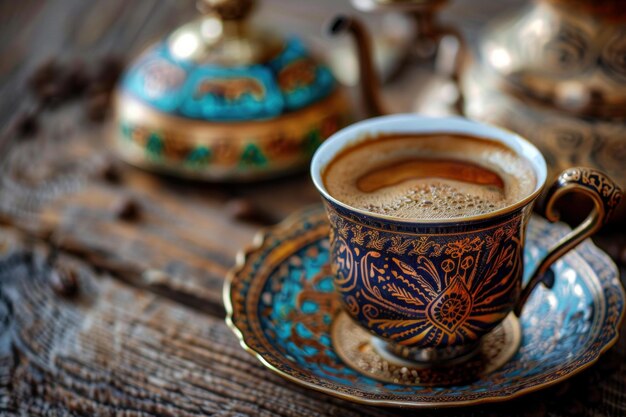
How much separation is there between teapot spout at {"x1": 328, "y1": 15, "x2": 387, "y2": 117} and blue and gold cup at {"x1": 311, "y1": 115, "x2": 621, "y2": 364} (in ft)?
1.00

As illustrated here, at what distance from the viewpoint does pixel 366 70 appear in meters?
1.03

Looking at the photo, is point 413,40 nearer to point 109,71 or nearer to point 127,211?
point 127,211

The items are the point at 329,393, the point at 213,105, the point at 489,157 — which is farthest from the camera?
the point at 213,105

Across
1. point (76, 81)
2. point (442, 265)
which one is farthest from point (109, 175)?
point (442, 265)

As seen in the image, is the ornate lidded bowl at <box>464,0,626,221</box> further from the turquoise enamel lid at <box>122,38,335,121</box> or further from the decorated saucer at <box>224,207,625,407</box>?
the turquoise enamel lid at <box>122,38,335,121</box>

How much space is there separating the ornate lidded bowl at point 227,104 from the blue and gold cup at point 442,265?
377 millimetres

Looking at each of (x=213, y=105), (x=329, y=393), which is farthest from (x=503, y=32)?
(x=329, y=393)

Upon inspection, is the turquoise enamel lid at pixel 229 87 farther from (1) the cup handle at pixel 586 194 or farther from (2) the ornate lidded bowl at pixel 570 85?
(1) the cup handle at pixel 586 194

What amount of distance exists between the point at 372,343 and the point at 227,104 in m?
0.48

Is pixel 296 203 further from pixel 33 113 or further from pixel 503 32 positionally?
pixel 33 113

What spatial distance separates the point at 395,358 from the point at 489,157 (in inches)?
9.0

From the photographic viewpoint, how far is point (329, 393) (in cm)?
64

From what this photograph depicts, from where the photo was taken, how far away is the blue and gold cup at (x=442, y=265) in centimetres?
65

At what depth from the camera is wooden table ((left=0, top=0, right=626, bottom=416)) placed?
0.74 metres
